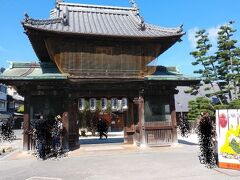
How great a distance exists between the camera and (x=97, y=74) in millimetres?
19953

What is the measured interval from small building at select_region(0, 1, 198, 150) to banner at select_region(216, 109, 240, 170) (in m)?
8.17

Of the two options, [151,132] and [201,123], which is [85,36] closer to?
[151,132]

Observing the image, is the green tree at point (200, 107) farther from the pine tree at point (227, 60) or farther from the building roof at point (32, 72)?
the building roof at point (32, 72)

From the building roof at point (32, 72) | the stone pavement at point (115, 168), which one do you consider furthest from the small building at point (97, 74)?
the stone pavement at point (115, 168)

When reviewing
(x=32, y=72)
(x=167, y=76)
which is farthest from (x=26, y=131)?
(x=167, y=76)

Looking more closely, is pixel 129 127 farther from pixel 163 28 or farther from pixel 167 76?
pixel 163 28

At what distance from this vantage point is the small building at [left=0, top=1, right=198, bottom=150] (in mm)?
19000

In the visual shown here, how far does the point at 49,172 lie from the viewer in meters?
12.5

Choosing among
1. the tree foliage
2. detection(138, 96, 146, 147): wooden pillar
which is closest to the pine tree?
the tree foliage

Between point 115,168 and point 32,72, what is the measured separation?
31.5 feet

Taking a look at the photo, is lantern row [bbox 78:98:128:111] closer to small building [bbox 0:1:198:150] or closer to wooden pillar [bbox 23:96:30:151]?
small building [bbox 0:1:198:150]

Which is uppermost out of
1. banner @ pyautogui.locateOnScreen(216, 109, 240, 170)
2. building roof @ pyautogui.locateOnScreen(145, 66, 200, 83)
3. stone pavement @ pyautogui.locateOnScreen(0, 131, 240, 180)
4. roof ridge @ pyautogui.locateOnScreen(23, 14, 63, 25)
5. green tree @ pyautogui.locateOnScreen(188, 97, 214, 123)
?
roof ridge @ pyautogui.locateOnScreen(23, 14, 63, 25)

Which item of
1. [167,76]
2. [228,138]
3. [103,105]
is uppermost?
[167,76]

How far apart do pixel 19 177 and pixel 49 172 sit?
1.32 m
